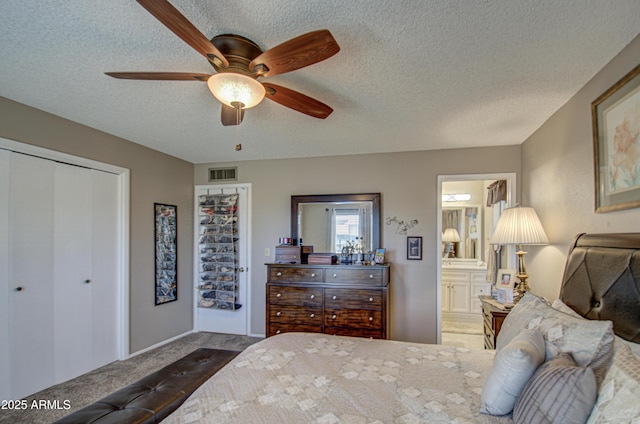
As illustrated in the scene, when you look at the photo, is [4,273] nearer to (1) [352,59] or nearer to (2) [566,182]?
(1) [352,59]

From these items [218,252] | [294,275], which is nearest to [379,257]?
[294,275]

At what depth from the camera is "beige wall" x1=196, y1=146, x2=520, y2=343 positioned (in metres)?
3.86

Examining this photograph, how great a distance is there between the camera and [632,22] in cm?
154

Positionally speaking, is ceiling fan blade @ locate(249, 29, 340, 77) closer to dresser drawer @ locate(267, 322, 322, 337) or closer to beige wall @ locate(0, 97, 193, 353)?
beige wall @ locate(0, 97, 193, 353)

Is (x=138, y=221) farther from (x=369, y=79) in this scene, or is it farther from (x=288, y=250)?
(x=369, y=79)

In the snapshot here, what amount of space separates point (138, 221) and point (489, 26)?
3788 mm

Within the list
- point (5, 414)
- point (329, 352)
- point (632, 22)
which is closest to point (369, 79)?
point (632, 22)

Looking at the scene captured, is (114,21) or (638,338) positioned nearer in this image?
(638,338)

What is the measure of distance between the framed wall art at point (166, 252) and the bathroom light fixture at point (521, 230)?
376cm

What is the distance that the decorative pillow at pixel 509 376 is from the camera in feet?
4.00

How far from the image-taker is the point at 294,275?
12.3ft

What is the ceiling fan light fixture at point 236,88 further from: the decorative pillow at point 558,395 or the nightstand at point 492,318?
the nightstand at point 492,318

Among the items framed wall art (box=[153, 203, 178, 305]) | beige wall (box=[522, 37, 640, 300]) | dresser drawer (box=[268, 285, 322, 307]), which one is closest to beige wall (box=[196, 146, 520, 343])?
dresser drawer (box=[268, 285, 322, 307])

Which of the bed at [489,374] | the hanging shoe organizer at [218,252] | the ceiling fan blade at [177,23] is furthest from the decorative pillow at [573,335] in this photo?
the hanging shoe organizer at [218,252]
